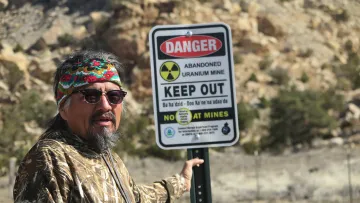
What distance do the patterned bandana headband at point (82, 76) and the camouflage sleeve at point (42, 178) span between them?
32 cm

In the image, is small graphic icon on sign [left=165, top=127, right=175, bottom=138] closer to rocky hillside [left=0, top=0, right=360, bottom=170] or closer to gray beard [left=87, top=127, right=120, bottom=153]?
gray beard [left=87, top=127, right=120, bottom=153]

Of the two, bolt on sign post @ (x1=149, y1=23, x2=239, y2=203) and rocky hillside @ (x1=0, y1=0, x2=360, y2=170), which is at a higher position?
rocky hillside @ (x1=0, y1=0, x2=360, y2=170)

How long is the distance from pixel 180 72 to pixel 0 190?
44.7 feet

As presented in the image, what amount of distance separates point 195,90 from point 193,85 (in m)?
0.03

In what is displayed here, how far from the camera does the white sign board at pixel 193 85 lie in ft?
12.4

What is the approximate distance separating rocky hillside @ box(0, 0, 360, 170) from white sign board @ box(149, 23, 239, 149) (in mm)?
19465

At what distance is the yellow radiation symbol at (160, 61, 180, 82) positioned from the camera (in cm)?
377

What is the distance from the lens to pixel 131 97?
30.9 metres

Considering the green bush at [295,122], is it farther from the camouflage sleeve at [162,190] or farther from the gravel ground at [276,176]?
the camouflage sleeve at [162,190]

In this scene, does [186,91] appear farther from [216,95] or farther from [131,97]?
[131,97]

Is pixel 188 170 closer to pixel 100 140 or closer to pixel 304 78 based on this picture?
pixel 100 140

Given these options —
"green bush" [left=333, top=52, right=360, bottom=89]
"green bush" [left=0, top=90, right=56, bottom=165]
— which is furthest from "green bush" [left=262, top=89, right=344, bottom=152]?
"green bush" [left=0, top=90, right=56, bottom=165]

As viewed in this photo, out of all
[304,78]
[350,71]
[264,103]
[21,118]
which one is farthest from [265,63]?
[21,118]

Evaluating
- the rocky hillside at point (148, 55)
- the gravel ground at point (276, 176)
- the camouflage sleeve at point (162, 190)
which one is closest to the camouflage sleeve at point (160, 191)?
the camouflage sleeve at point (162, 190)
